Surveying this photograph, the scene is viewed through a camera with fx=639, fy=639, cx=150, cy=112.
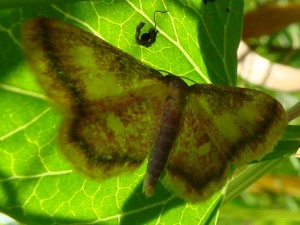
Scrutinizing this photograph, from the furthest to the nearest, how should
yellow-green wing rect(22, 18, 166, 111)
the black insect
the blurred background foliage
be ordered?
the blurred background foliage < the black insect < yellow-green wing rect(22, 18, 166, 111)

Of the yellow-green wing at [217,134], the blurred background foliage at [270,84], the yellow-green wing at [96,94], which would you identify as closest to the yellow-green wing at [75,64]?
the yellow-green wing at [96,94]

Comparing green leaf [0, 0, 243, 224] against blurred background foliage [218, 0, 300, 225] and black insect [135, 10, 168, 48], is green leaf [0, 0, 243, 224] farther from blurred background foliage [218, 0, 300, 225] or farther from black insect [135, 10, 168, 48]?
blurred background foliage [218, 0, 300, 225]

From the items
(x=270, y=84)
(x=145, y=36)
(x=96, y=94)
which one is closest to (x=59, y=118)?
(x=96, y=94)

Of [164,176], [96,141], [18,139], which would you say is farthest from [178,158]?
[18,139]

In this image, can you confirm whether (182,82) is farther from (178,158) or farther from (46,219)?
(46,219)

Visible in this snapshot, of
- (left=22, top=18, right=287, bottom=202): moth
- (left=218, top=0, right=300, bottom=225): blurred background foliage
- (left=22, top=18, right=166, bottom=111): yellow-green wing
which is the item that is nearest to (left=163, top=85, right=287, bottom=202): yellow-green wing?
(left=22, top=18, right=287, bottom=202): moth

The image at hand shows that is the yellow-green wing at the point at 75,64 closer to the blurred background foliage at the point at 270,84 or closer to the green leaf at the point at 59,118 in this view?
the green leaf at the point at 59,118
